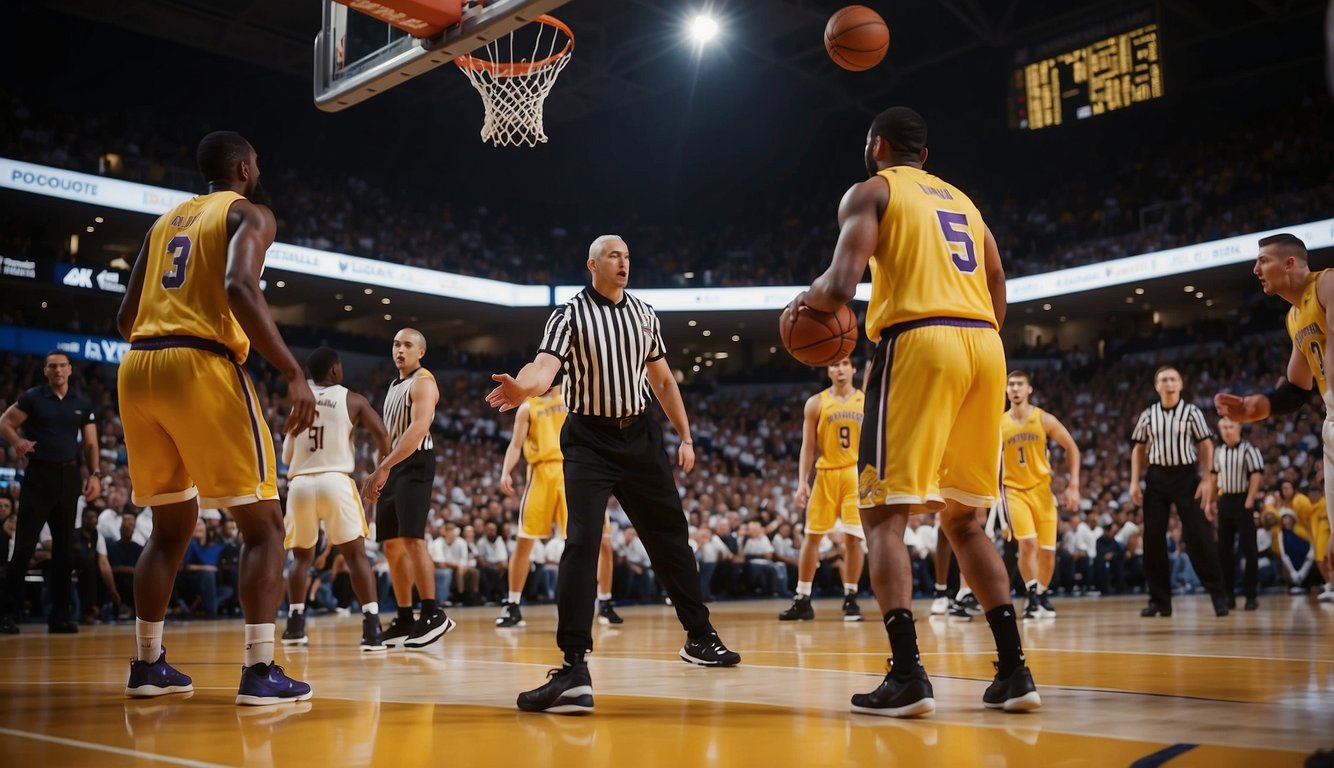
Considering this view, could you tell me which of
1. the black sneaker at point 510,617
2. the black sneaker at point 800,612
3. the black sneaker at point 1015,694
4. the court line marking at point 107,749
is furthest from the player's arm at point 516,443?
the black sneaker at point 1015,694

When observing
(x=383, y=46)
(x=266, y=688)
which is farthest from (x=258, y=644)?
(x=383, y=46)

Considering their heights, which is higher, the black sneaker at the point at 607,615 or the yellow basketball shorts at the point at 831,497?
the yellow basketball shorts at the point at 831,497

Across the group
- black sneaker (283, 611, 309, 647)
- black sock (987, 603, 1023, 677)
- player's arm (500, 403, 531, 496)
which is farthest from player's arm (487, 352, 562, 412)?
player's arm (500, 403, 531, 496)

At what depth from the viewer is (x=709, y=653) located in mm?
5426

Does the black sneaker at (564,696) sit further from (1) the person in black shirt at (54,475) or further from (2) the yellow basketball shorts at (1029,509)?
(2) the yellow basketball shorts at (1029,509)

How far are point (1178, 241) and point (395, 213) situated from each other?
20.0 meters

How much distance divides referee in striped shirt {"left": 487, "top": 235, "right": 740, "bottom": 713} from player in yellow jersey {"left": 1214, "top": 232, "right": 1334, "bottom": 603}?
107 inches

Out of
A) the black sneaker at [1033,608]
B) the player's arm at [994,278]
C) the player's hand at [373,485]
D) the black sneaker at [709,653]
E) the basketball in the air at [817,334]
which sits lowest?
the black sneaker at [1033,608]

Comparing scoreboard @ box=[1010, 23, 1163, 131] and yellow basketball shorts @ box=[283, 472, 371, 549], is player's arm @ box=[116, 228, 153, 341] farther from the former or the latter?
scoreboard @ box=[1010, 23, 1163, 131]

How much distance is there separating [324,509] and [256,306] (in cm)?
346

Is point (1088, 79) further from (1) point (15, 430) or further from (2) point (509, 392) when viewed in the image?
(2) point (509, 392)

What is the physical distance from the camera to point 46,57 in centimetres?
2480

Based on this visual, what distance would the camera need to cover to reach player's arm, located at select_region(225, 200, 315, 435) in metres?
3.99

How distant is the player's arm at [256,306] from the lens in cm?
399
